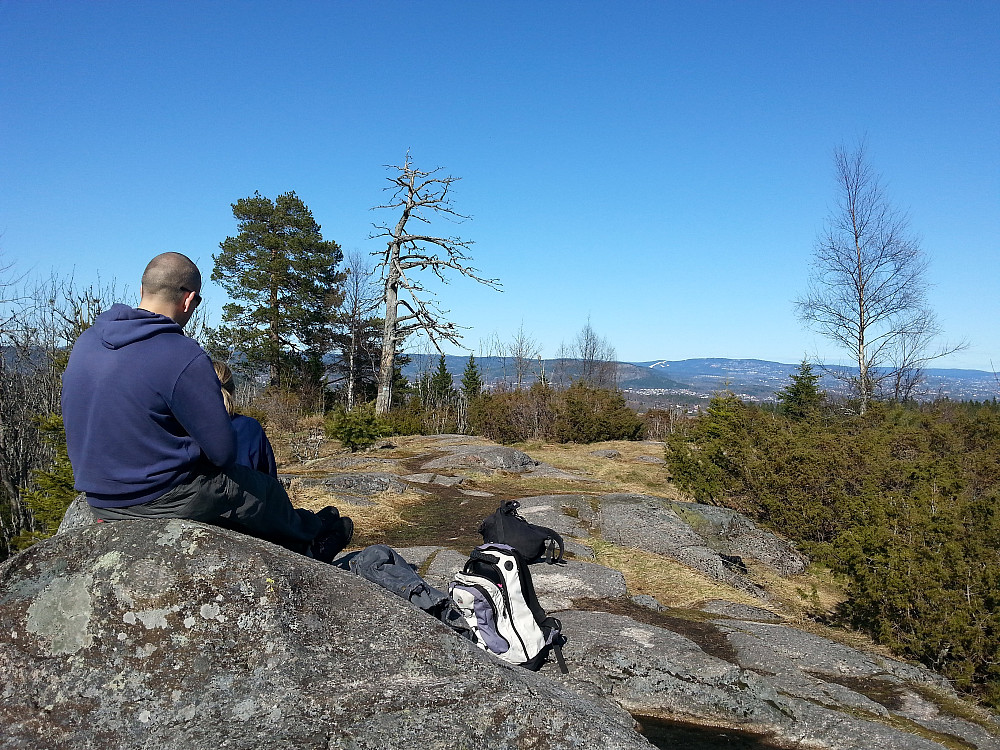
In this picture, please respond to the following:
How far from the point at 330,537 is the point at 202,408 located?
3.51 ft

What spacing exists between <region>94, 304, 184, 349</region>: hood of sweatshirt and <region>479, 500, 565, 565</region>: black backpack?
4098 millimetres

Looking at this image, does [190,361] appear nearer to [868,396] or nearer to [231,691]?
[231,691]

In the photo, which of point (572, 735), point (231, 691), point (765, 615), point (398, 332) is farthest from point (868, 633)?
point (398, 332)

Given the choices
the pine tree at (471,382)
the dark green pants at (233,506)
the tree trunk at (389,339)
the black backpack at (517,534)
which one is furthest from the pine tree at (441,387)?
the dark green pants at (233,506)

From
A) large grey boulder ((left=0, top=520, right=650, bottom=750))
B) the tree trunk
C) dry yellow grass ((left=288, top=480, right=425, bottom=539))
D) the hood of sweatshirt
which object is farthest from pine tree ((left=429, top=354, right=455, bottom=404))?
large grey boulder ((left=0, top=520, right=650, bottom=750))

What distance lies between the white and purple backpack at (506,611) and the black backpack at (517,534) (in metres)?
1.71

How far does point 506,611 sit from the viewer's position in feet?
13.1

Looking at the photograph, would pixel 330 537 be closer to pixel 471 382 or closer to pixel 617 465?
pixel 617 465

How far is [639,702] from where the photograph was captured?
395 cm

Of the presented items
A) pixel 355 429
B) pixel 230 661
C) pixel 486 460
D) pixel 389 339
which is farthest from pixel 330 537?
pixel 389 339

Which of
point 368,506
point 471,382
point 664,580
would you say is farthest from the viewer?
point 471,382

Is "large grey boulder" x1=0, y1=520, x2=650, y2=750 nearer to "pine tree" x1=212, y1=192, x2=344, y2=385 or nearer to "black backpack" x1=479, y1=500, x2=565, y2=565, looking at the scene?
"black backpack" x1=479, y1=500, x2=565, y2=565

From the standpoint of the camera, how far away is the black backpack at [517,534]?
236 inches

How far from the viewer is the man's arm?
7.46ft
